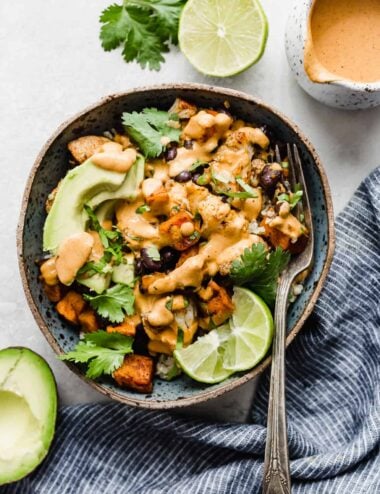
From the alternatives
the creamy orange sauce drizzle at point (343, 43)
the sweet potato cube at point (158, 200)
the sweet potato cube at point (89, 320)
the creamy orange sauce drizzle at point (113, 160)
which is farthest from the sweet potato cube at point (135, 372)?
A: the creamy orange sauce drizzle at point (343, 43)

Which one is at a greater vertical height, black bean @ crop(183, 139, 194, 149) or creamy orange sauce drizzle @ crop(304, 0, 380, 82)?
creamy orange sauce drizzle @ crop(304, 0, 380, 82)

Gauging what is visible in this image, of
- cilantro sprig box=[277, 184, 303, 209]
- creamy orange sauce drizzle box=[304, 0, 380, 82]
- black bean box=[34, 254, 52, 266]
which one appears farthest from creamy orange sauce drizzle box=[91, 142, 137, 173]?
creamy orange sauce drizzle box=[304, 0, 380, 82]

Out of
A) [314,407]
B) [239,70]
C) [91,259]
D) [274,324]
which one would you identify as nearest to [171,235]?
[91,259]

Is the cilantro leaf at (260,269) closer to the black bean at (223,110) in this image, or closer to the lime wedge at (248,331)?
the lime wedge at (248,331)

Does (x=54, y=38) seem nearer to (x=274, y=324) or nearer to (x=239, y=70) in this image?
(x=239, y=70)

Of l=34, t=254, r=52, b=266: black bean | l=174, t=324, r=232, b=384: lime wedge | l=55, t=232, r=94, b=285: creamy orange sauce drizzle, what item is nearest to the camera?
l=55, t=232, r=94, b=285: creamy orange sauce drizzle

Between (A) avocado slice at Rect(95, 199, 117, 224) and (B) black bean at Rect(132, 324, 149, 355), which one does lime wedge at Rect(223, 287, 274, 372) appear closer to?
(B) black bean at Rect(132, 324, 149, 355)

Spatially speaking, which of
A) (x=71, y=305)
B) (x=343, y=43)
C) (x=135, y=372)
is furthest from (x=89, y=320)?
(x=343, y=43)

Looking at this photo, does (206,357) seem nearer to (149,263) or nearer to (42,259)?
(149,263)
